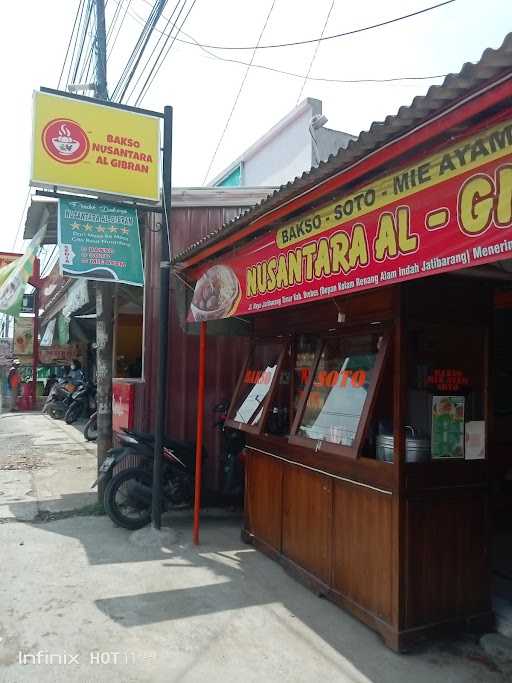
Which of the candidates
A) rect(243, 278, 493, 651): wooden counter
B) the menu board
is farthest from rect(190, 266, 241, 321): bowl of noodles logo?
the menu board

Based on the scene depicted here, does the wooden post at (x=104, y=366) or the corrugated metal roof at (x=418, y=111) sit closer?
the corrugated metal roof at (x=418, y=111)

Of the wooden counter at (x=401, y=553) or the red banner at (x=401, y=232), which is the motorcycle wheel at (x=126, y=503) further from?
the red banner at (x=401, y=232)

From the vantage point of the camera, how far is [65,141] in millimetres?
5816

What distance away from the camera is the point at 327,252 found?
366 centimetres

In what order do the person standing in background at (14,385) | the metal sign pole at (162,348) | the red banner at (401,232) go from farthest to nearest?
the person standing in background at (14,385) → the metal sign pole at (162,348) → the red banner at (401,232)

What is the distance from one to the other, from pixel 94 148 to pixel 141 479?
358 cm

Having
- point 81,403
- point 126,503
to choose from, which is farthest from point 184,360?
point 81,403

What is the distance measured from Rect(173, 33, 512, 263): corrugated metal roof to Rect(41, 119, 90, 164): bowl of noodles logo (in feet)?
9.51

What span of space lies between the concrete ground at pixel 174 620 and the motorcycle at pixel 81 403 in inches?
349

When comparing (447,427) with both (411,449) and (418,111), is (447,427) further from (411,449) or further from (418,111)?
(418,111)

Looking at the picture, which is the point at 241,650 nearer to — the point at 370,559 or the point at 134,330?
the point at 370,559

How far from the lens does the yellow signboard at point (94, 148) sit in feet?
18.8

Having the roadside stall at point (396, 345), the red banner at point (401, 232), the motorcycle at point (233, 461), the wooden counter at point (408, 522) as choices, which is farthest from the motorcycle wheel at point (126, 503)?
the red banner at point (401, 232)

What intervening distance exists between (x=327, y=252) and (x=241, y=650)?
2.58m
